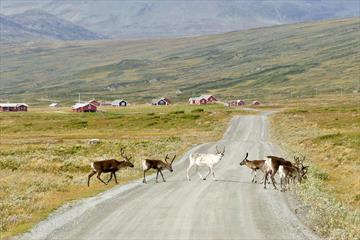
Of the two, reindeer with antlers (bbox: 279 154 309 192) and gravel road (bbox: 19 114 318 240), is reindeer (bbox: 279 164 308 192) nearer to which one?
reindeer with antlers (bbox: 279 154 309 192)

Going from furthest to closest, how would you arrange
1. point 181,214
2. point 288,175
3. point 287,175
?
point 288,175
point 287,175
point 181,214

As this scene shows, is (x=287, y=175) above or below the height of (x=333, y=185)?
above

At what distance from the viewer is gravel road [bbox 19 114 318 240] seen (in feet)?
70.2

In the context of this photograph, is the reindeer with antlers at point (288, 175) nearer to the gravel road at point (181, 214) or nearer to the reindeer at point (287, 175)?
the reindeer at point (287, 175)

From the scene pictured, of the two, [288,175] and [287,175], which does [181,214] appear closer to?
[287,175]

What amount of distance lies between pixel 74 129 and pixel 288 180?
100477 mm

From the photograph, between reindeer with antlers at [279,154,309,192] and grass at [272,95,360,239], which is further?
reindeer with antlers at [279,154,309,192]

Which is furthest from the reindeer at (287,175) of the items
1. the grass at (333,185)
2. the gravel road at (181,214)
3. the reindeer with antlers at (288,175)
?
the gravel road at (181,214)

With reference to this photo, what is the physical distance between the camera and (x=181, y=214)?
82.1 feet

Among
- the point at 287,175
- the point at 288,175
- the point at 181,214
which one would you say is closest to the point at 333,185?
the point at 288,175

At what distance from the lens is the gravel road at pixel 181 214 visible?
21.4 m

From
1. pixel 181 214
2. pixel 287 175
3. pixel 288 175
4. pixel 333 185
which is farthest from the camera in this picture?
pixel 333 185

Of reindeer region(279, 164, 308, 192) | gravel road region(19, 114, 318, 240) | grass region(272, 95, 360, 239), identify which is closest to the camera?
gravel road region(19, 114, 318, 240)

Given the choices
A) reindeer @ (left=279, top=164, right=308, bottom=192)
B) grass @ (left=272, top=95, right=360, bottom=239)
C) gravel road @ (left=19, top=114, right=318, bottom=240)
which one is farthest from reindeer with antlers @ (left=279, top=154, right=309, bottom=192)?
gravel road @ (left=19, top=114, right=318, bottom=240)
